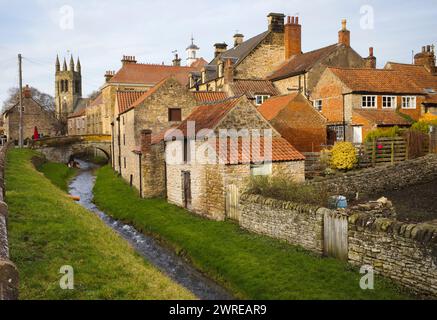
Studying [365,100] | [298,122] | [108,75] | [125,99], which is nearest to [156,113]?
[125,99]

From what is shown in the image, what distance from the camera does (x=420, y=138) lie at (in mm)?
28406

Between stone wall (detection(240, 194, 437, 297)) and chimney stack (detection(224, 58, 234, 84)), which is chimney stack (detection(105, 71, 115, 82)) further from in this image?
stone wall (detection(240, 194, 437, 297))

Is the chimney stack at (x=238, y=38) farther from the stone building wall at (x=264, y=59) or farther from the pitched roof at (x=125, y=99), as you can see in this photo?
the pitched roof at (x=125, y=99)

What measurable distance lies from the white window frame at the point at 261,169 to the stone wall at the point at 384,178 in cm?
263

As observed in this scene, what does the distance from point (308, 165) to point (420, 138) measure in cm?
843

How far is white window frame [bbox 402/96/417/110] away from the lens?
3547 centimetres

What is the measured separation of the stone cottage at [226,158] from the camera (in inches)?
→ 803

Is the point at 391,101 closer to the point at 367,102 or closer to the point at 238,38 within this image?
the point at 367,102

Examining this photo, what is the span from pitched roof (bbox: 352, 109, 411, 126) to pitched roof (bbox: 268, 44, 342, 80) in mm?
8808

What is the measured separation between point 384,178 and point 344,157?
270 cm

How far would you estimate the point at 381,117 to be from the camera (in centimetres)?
3306

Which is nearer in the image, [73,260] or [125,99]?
[73,260]
